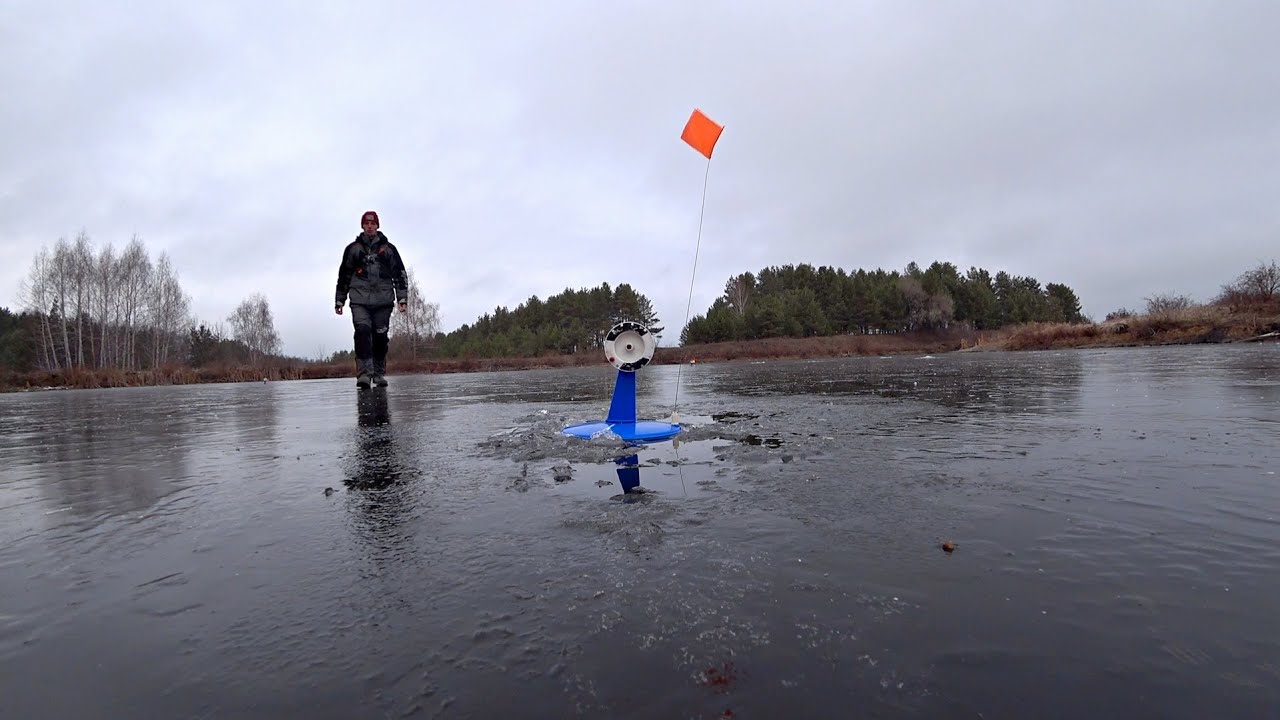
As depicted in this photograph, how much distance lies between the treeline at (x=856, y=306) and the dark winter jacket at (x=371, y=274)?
62409mm

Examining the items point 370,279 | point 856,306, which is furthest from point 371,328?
point 856,306

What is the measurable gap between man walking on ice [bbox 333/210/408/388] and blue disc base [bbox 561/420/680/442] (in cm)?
Answer: 420

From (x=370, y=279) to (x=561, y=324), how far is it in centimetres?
6966

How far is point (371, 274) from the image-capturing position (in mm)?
8578

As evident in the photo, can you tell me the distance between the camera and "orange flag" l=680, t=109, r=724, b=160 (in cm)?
591

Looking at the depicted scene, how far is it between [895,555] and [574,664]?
132cm

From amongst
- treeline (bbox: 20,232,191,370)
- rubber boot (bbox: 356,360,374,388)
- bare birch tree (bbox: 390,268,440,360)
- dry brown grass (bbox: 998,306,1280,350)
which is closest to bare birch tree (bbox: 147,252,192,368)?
treeline (bbox: 20,232,191,370)

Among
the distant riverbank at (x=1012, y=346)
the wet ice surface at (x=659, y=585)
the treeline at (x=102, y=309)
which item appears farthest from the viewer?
the treeline at (x=102, y=309)

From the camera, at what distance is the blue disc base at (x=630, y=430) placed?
5047 millimetres

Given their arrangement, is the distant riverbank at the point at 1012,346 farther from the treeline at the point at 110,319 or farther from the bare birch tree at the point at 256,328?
the bare birch tree at the point at 256,328

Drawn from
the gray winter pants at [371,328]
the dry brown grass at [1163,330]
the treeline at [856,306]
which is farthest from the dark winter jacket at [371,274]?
the treeline at [856,306]

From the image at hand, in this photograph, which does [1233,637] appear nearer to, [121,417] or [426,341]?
[121,417]

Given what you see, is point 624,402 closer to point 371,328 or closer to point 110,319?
point 371,328

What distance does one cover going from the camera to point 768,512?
2.71 meters
